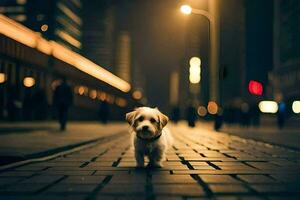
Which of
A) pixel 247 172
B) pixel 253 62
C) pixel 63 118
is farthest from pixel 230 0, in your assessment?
pixel 247 172

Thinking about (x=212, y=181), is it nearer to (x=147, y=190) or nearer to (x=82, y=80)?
(x=147, y=190)

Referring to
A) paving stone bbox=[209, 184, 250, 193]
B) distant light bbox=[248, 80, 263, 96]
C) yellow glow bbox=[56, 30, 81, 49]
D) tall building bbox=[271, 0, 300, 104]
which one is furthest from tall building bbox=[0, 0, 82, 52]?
tall building bbox=[271, 0, 300, 104]

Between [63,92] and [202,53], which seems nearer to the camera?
[63,92]

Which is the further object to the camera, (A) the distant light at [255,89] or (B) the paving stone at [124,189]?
(A) the distant light at [255,89]

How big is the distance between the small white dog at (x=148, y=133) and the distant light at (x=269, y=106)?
42.9 meters

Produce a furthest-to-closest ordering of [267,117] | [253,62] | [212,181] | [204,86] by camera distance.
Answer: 1. [204,86]
2. [253,62]
3. [267,117]
4. [212,181]

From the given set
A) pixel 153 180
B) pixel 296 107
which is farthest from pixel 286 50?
pixel 153 180

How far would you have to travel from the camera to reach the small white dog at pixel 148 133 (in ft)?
22.9

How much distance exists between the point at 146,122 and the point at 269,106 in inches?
1741

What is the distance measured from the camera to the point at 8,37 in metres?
30.5

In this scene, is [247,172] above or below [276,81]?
below

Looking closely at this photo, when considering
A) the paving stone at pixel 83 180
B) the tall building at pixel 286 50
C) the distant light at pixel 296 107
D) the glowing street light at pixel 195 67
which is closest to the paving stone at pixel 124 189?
the paving stone at pixel 83 180

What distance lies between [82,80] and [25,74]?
63.7 ft

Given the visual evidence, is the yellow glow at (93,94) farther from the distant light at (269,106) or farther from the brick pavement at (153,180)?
the brick pavement at (153,180)
